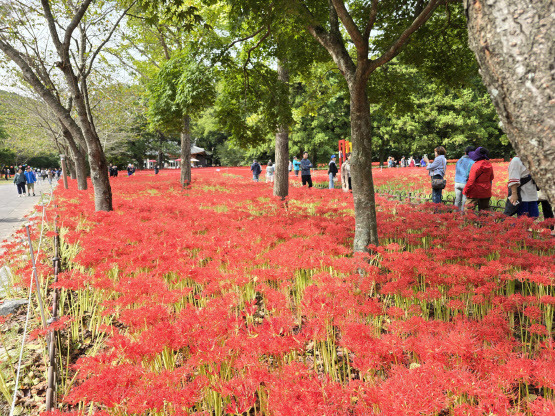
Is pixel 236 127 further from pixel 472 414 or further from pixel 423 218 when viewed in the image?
pixel 472 414

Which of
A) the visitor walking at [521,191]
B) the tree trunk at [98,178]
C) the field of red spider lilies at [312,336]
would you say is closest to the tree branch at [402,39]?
the field of red spider lilies at [312,336]

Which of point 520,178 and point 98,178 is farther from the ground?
point 98,178

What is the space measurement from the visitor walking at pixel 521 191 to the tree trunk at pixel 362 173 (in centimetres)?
353

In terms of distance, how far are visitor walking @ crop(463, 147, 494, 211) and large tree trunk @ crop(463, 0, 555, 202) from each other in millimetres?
6323

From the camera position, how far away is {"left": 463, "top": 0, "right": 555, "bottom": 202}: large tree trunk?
132 cm

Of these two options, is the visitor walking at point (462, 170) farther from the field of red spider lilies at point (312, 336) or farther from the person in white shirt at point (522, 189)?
the field of red spider lilies at point (312, 336)

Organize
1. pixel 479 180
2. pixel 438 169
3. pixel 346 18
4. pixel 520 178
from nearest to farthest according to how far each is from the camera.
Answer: pixel 346 18, pixel 520 178, pixel 479 180, pixel 438 169

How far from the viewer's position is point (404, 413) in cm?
171

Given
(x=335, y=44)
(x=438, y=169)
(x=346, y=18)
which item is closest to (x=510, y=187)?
(x=438, y=169)

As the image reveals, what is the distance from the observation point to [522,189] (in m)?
6.82

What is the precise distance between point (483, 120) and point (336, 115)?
1876 cm

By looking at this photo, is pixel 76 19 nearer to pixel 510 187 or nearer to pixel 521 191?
pixel 510 187

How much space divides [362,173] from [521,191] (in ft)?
14.1

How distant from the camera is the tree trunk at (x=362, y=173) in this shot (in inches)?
193
